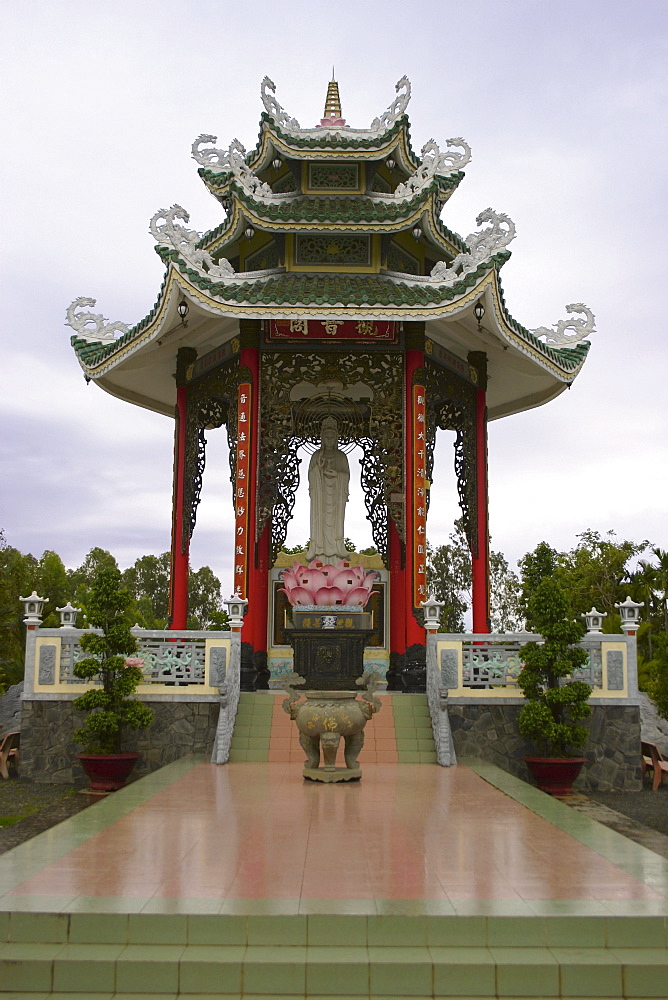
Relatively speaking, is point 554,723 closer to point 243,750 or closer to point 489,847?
point 243,750

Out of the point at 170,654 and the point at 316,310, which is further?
the point at 316,310

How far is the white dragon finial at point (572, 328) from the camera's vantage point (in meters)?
14.5

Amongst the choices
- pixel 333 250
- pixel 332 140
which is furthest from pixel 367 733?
pixel 332 140

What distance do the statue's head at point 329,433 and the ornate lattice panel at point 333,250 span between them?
2.36m

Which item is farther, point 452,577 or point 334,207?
point 452,577

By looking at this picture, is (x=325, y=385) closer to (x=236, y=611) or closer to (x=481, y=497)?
(x=481, y=497)

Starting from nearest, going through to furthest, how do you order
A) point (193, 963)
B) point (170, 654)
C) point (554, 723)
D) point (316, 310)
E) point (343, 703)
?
point (193, 963) < point (343, 703) < point (554, 723) < point (170, 654) < point (316, 310)

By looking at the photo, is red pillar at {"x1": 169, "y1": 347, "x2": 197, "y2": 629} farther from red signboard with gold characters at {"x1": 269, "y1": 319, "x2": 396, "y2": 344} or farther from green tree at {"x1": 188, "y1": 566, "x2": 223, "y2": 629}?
green tree at {"x1": 188, "y1": 566, "x2": 223, "y2": 629}

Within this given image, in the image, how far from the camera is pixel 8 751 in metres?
12.0

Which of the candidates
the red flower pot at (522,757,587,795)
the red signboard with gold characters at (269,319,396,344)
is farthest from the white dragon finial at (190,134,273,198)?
the red flower pot at (522,757,587,795)

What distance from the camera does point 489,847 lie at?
247 inches

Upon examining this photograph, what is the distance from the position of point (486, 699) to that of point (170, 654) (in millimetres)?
3852

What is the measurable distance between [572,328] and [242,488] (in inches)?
231

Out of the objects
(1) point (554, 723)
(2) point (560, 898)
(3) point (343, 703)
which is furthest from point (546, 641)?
(2) point (560, 898)
